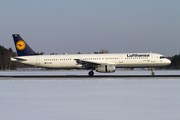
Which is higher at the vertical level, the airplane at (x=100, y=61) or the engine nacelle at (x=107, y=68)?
the airplane at (x=100, y=61)

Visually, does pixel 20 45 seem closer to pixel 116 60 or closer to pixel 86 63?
pixel 86 63

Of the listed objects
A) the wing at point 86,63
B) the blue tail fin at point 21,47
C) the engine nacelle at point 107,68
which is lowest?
the engine nacelle at point 107,68

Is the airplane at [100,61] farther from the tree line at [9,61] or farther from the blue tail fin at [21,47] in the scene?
the tree line at [9,61]

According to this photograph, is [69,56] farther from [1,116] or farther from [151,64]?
[1,116]

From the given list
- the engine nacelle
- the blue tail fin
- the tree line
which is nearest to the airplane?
the engine nacelle

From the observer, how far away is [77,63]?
3400 cm

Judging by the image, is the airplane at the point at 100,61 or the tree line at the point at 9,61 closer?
the airplane at the point at 100,61

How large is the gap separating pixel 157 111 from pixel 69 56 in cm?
2679

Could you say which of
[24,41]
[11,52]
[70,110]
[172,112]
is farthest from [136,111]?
[11,52]

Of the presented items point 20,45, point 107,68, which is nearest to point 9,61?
point 20,45

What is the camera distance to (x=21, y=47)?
37.5m

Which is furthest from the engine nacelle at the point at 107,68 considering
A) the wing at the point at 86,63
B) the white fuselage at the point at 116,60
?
the white fuselage at the point at 116,60

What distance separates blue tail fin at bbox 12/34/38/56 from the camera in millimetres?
37281

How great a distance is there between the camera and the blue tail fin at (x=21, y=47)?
37281 mm
